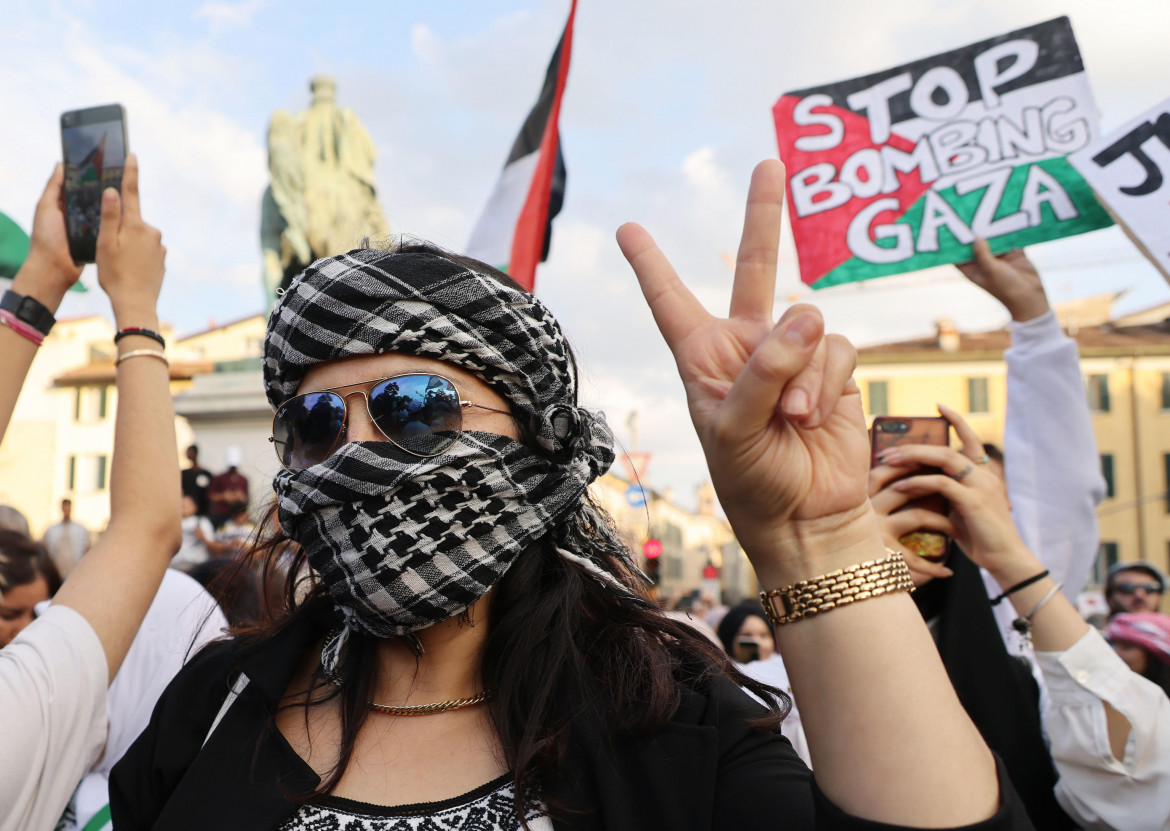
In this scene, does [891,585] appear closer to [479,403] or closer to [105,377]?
[479,403]

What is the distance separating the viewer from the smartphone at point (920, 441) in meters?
2.32

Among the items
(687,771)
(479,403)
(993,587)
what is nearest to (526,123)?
(993,587)

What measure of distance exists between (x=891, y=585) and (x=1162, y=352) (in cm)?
4396

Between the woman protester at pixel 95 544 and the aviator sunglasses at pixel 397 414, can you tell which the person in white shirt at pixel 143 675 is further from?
the aviator sunglasses at pixel 397 414

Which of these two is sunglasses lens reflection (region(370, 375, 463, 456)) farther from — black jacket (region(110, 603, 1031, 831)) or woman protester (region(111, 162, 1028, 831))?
black jacket (region(110, 603, 1031, 831))

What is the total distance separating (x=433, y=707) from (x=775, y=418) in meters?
0.92

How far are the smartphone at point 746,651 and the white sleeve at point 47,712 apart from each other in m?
4.40

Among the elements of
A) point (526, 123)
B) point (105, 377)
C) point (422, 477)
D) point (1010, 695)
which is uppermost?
point (105, 377)

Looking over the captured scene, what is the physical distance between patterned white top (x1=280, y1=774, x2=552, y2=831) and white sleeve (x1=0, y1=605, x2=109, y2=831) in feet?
1.48

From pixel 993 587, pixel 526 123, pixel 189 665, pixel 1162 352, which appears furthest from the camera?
pixel 1162 352

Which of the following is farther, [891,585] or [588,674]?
[588,674]

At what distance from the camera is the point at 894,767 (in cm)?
118

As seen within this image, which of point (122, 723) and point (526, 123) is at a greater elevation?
point (526, 123)

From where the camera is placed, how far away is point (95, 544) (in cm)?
194
